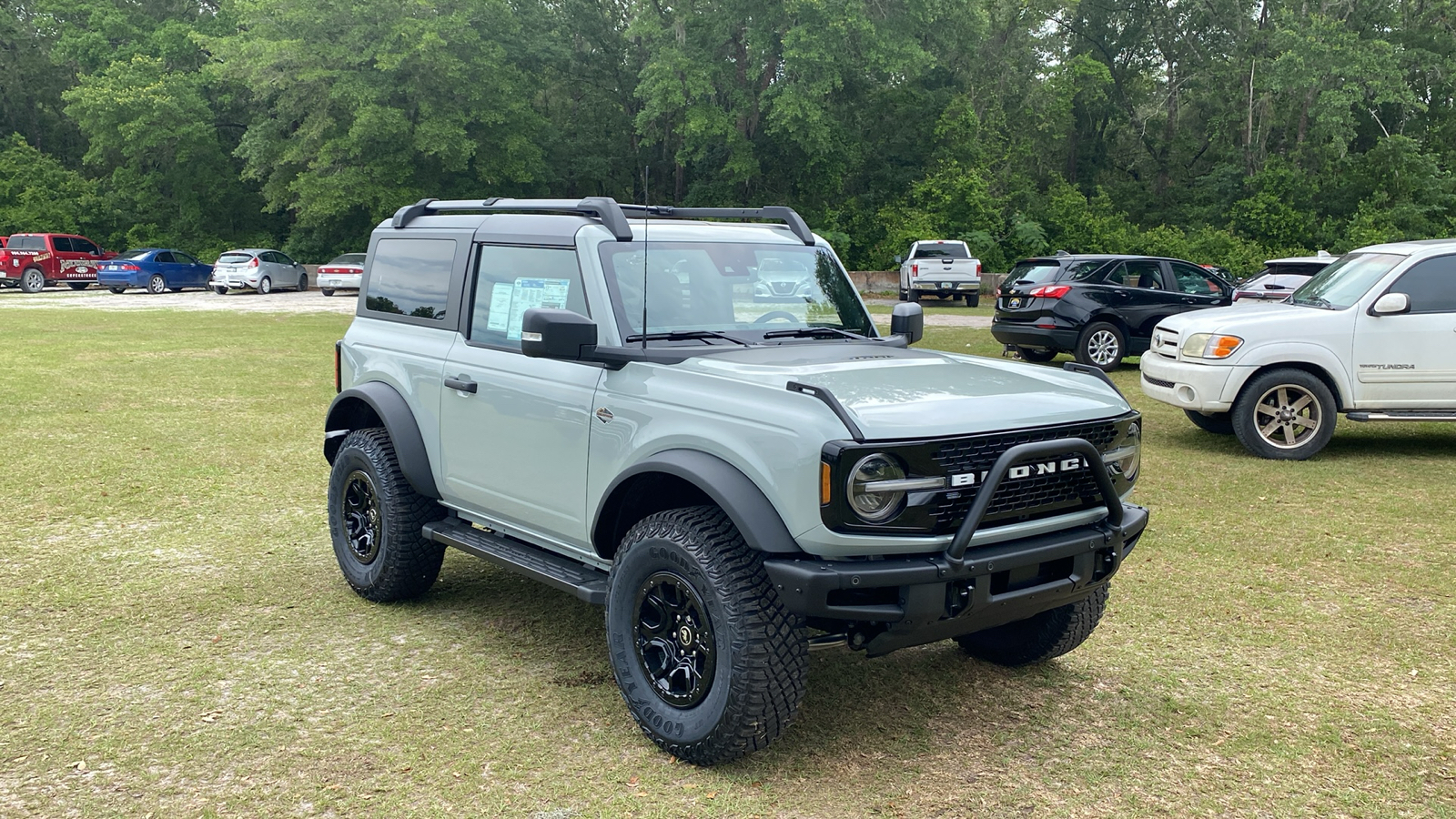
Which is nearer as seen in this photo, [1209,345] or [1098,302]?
[1209,345]

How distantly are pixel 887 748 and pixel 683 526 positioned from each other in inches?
43.8

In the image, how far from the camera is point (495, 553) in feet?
16.8

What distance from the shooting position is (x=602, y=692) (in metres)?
4.79

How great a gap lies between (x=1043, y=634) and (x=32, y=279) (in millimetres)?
38479

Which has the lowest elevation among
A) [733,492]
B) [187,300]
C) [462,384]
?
[187,300]

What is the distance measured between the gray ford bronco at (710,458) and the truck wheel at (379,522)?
14 mm

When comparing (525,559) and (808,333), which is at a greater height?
(808,333)

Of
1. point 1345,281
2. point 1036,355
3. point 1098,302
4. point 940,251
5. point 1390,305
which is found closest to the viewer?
point 1390,305

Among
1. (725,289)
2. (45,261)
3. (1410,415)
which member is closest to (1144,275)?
(1410,415)

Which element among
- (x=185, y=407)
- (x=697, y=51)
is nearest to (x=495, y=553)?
(x=185, y=407)

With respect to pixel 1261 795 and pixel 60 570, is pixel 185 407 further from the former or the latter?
pixel 1261 795

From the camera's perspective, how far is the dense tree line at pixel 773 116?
39281mm

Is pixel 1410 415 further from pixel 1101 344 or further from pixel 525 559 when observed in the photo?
pixel 525 559

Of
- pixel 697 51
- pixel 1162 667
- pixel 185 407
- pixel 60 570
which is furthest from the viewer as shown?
pixel 697 51
